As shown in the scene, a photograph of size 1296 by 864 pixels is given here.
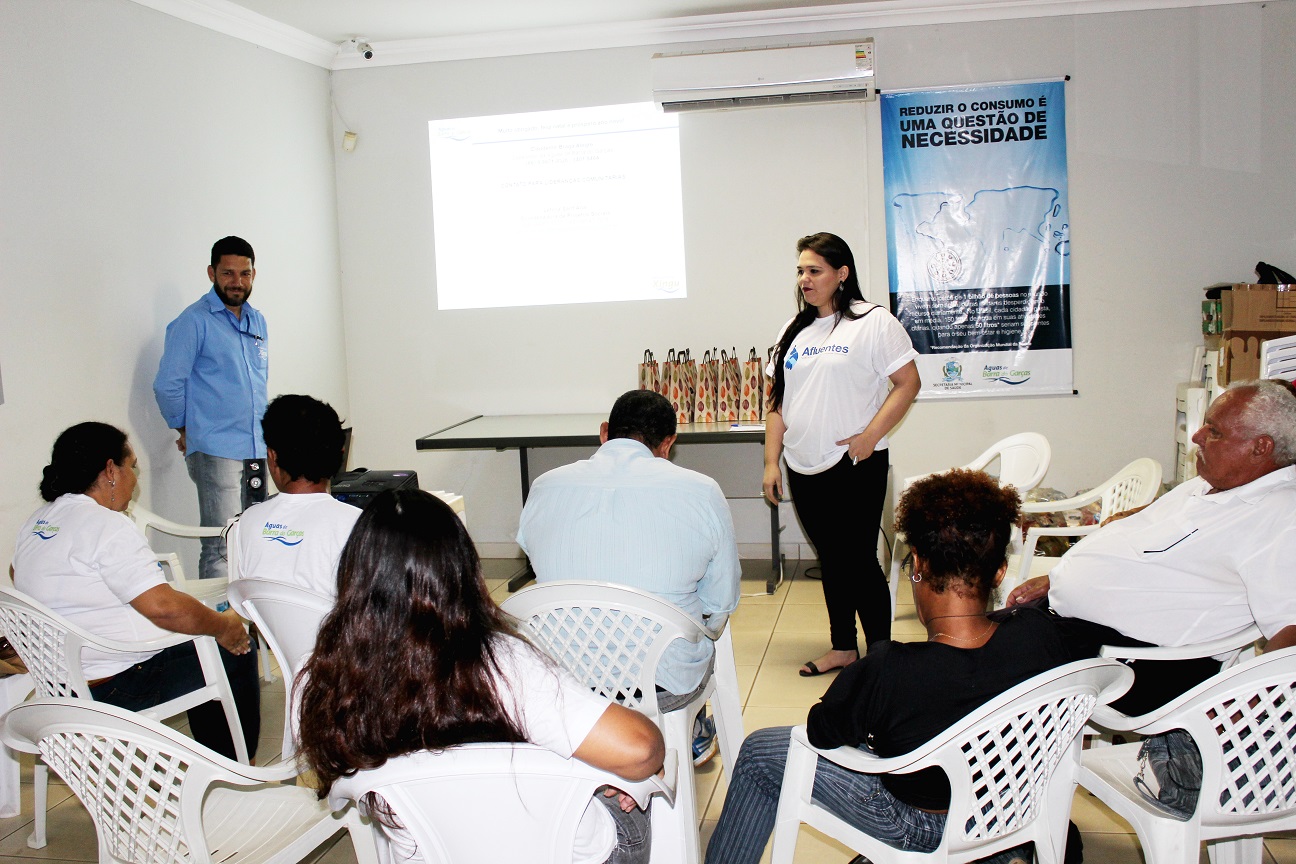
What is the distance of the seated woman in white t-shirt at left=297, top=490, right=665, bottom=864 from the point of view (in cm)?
143

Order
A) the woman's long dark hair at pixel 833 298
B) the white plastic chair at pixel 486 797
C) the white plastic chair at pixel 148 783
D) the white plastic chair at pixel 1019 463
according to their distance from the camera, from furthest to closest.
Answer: the white plastic chair at pixel 1019 463
the woman's long dark hair at pixel 833 298
the white plastic chair at pixel 148 783
the white plastic chair at pixel 486 797

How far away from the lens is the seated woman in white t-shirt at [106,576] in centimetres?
263

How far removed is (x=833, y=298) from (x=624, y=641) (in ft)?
5.95

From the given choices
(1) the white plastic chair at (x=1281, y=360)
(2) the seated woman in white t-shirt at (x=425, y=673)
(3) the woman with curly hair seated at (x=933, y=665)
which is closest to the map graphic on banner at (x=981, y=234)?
(1) the white plastic chair at (x=1281, y=360)

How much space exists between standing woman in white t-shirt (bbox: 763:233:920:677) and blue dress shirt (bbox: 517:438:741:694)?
3.97ft

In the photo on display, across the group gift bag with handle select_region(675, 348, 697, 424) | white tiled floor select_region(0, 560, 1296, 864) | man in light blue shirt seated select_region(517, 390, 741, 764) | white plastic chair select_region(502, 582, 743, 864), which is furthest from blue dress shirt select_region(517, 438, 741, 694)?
gift bag with handle select_region(675, 348, 697, 424)

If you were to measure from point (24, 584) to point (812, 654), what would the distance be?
8.66ft

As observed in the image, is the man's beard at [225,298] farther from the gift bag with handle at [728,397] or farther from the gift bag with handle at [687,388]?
the gift bag with handle at [728,397]

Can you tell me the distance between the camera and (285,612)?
2350 millimetres

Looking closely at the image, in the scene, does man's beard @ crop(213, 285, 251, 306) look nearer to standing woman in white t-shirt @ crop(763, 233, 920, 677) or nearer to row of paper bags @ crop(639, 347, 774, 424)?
row of paper bags @ crop(639, 347, 774, 424)

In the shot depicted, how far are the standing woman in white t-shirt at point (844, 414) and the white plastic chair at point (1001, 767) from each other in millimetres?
1747

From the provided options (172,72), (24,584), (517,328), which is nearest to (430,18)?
(172,72)

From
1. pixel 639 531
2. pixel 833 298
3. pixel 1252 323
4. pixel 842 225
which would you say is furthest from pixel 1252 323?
pixel 639 531

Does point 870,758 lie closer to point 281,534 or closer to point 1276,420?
point 1276,420
